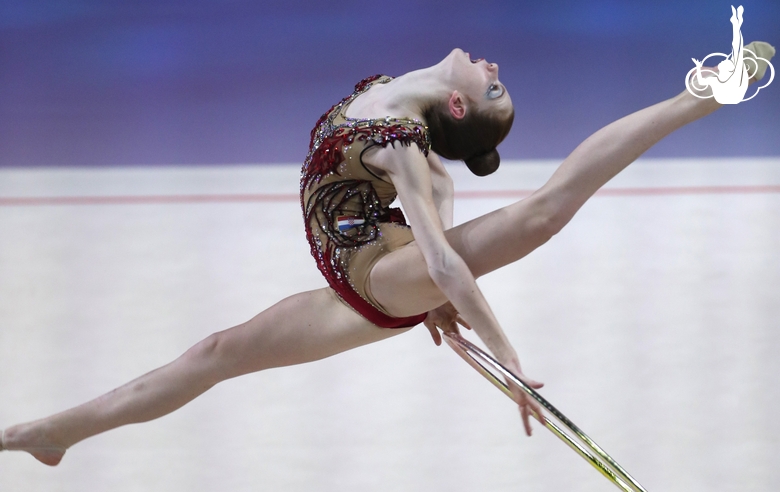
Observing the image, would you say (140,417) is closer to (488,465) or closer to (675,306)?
(488,465)

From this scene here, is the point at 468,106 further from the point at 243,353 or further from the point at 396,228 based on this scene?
the point at 243,353

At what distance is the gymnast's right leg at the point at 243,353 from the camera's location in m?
1.63

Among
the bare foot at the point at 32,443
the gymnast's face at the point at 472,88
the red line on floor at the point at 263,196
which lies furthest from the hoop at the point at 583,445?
the red line on floor at the point at 263,196

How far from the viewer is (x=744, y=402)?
2084mm

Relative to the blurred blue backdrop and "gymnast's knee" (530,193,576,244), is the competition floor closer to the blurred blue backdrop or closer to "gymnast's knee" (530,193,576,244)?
the blurred blue backdrop

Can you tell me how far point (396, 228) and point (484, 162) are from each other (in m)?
0.22

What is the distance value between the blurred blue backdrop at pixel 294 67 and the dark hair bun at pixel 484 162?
1.88 metres

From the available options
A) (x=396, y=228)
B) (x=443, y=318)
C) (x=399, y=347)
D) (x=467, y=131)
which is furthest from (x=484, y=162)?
(x=399, y=347)

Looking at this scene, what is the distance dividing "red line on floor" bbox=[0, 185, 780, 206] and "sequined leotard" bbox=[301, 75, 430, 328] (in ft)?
5.12

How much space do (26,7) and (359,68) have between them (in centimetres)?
166

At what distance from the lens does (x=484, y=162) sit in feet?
5.23

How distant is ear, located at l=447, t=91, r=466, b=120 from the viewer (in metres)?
1.52

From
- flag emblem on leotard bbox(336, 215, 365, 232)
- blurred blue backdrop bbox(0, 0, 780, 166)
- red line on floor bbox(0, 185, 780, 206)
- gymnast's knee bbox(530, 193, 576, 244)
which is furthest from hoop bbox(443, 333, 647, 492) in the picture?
blurred blue backdrop bbox(0, 0, 780, 166)

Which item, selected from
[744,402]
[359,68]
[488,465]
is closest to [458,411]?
[488,465]
